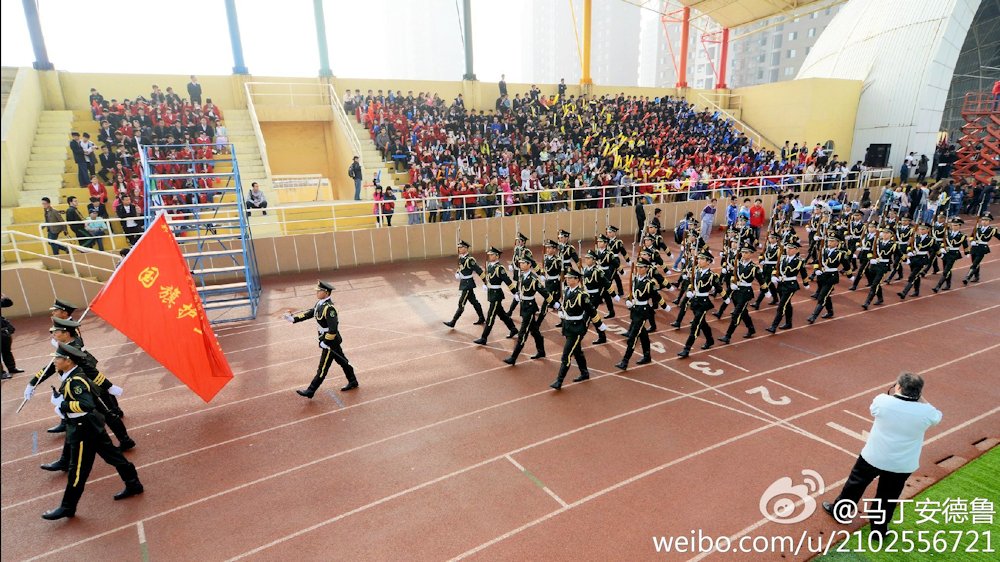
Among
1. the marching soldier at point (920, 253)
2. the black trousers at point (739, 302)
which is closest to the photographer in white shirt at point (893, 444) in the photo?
the black trousers at point (739, 302)

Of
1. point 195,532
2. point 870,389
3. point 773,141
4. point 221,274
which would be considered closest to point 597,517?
point 195,532

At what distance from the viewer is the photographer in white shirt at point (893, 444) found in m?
4.70

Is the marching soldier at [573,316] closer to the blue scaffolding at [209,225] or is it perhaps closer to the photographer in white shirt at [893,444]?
the photographer in white shirt at [893,444]

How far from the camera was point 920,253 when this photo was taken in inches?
488

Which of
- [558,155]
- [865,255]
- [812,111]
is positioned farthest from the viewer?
[812,111]

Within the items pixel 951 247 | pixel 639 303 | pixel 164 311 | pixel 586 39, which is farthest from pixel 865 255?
pixel 586 39

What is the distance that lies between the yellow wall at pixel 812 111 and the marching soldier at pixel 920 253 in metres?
17.2

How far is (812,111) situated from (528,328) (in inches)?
999

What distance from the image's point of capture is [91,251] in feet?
41.2

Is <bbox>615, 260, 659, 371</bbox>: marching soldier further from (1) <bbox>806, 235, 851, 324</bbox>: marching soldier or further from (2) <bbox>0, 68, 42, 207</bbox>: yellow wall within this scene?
(2) <bbox>0, 68, 42, 207</bbox>: yellow wall

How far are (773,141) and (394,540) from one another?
30.6m

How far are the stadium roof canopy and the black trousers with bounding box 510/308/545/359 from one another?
84.6 ft

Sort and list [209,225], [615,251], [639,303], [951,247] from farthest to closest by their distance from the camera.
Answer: [951,247], [615,251], [209,225], [639,303]

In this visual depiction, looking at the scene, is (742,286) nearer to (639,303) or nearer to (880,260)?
(639,303)
